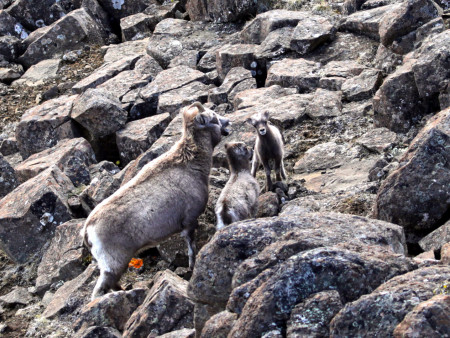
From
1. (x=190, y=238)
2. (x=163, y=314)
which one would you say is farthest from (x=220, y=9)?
(x=163, y=314)

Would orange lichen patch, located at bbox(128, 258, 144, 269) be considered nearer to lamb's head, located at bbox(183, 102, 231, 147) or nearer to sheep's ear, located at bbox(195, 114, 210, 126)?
lamb's head, located at bbox(183, 102, 231, 147)

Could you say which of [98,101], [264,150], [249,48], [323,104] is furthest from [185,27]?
[264,150]

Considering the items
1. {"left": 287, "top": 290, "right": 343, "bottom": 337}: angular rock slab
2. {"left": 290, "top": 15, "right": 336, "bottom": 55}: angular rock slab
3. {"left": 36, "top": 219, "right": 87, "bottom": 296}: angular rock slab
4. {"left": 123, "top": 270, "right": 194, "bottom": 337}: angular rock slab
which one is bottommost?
{"left": 36, "top": 219, "right": 87, "bottom": 296}: angular rock slab

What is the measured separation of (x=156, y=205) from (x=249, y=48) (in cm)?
802

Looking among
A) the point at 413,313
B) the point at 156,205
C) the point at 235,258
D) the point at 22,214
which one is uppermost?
the point at 413,313

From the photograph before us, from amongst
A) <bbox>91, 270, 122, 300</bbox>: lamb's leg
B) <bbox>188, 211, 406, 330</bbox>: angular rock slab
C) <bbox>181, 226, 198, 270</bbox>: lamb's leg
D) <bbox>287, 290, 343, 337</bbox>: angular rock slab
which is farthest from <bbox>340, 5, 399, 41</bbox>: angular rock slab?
<bbox>287, 290, 343, 337</bbox>: angular rock slab

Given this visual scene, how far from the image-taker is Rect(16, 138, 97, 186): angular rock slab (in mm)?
13672

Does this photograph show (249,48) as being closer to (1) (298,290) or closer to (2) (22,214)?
(2) (22,214)

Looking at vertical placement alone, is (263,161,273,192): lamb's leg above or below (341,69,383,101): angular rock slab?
below

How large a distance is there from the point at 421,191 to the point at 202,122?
3.77m

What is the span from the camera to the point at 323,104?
41.8 ft

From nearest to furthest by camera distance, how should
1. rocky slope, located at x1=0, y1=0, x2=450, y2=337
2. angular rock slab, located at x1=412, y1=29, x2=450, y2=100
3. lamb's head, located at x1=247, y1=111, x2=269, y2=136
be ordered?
rocky slope, located at x1=0, y1=0, x2=450, y2=337, angular rock slab, located at x1=412, y1=29, x2=450, y2=100, lamb's head, located at x1=247, y1=111, x2=269, y2=136

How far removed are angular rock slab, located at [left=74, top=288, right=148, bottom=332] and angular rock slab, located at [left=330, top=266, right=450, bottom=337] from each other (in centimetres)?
387

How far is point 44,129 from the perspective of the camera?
15688 millimetres
